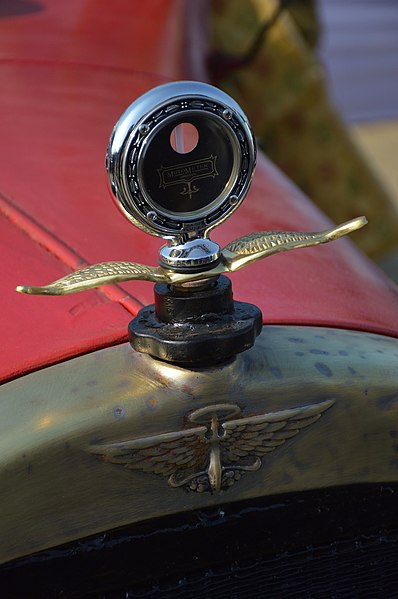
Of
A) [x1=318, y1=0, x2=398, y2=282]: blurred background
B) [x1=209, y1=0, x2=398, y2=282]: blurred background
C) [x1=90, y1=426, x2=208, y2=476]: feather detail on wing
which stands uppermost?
[x1=318, y1=0, x2=398, y2=282]: blurred background

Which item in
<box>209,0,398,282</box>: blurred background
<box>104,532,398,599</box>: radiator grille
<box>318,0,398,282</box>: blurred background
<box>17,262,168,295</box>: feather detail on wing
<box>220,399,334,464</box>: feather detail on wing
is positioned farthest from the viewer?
<box>318,0,398,282</box>: blurred background

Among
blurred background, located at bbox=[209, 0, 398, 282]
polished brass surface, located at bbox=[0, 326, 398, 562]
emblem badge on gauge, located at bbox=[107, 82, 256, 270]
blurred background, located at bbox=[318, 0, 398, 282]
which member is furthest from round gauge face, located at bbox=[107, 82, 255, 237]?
blurred background, located at bbox=[318, 0, 398, 282]

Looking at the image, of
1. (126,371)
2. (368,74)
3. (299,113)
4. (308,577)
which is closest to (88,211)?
(126,371)

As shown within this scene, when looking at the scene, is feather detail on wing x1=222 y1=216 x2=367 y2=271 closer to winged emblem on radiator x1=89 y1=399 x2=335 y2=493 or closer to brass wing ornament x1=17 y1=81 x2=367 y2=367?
brass wing ornament x1=17 y1=81 x2=367 y2=367

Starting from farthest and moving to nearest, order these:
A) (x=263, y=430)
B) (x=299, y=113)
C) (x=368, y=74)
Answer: (x=368, y=74) → (x=299, y=113) → (x=263, y=430)

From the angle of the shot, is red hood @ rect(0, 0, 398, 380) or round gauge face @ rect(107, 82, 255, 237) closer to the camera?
round gauge face @ rect(107, 82, 255, 237)

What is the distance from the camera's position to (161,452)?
940mm

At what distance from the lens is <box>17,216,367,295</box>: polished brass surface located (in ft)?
2.81

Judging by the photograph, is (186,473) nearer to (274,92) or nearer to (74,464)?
(74,464)

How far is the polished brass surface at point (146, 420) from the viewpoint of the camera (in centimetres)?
92

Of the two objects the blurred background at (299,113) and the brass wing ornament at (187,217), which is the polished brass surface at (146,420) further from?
the blurred background at (299,113)

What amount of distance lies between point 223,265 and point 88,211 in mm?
350

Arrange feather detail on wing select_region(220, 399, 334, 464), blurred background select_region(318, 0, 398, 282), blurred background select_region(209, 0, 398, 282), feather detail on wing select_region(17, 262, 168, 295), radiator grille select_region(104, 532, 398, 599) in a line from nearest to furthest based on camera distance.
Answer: feather detail on wing select_region(17, 262, 168, 295), feather detail on wing select_region(220, 399, 334, 464), radiator grille select_region(104, 532, 398, 599), blurred background select_region(209, 0, 398, 282), blurred background select_region(318, 0, 398, 282)

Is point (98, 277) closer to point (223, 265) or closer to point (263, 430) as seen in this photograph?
point (223, 265)
